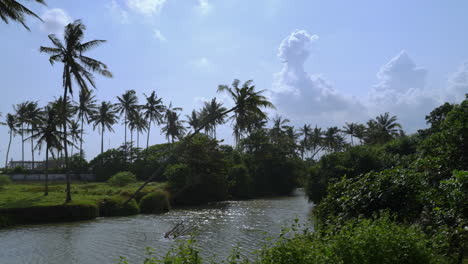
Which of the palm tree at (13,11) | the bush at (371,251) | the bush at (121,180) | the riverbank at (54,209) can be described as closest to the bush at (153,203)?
the riverbank at (54,209)

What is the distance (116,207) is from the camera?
3322 cm

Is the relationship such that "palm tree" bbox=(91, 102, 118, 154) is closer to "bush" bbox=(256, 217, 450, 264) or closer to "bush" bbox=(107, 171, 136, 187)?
"bush" bbox=(107, 171, 136, 187)

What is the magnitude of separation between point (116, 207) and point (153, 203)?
12.7 ft

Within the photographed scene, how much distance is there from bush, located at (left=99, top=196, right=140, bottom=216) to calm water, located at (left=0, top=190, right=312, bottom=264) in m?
2.05

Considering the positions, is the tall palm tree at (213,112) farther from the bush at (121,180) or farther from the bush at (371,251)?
the bush at (371,251)

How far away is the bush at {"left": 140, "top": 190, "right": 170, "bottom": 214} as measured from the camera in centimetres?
3569

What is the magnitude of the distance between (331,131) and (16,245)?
77908 millimetres

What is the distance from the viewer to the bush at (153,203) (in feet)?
117

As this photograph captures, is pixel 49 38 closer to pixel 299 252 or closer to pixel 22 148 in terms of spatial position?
pixel 299 252

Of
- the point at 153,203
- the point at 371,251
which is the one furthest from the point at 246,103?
the point at 371,251

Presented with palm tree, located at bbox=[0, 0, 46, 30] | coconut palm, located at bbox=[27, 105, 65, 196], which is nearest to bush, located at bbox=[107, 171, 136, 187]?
coconut palm, located at bbox=[27, 105, 65, 196]

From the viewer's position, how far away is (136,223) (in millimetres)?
27891

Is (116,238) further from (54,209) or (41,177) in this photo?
(41,177)

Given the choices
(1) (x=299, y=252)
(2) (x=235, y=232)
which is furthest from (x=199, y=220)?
(1) (x=299, y=252)
